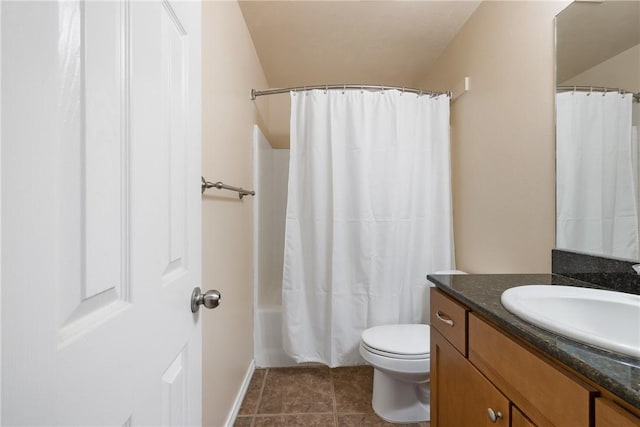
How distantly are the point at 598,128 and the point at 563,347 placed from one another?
35.7 inches

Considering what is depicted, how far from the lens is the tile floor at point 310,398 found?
1.50 m

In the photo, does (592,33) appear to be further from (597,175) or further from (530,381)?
(530,381)

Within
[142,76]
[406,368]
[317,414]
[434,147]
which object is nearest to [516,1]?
[434,147]

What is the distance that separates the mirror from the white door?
4.40 ft

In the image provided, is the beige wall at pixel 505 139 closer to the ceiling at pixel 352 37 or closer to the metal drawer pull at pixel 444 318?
the ceiling at pixel 352 37

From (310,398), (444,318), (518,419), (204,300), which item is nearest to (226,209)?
(204,300)

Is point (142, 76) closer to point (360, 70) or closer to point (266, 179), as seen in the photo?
point (266, 179)

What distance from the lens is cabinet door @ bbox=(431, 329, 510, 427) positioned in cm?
75

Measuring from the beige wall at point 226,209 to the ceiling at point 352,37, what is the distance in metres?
0.22

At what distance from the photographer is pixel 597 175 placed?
3.39 ft

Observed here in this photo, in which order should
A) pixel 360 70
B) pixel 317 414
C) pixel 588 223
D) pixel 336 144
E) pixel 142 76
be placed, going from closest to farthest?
pixel 142 76, pixel 588 223, pixel 317 414, pixel 336 144, pixel 360 70

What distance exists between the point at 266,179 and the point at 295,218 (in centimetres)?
79

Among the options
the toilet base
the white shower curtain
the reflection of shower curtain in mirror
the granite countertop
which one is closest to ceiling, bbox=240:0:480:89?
the white shower curtain

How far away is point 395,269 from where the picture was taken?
1.86 metres
